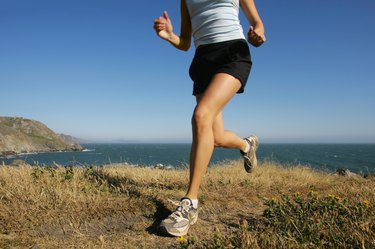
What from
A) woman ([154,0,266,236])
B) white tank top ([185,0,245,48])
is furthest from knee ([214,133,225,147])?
white tank top ([185,0,245,48])

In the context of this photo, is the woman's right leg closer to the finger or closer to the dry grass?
the dry grass

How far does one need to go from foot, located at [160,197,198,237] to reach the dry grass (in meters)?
0.08

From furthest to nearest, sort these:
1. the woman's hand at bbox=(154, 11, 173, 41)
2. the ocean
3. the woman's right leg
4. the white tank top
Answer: the ocean < the woman's right leg < the woman's hand at bbox=(154, 11, 173, 41) < the white tank top

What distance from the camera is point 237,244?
2213 mm

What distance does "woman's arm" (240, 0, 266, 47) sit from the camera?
3209 millimetres

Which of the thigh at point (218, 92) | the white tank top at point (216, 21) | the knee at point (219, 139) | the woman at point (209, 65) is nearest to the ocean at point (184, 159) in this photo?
the knee at point (219, 139)

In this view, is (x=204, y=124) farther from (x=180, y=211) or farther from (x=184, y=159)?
(x=184, y=159)

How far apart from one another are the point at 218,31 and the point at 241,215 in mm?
1926

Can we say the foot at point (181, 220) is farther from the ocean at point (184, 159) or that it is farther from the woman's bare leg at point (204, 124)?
the ocean at point (184, 159)

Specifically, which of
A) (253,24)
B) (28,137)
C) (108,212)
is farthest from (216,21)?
(28,137)

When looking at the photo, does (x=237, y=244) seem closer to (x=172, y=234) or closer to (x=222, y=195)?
(x=172, y=234)

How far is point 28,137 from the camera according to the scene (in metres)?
118

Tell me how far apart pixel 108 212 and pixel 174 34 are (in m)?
2.13

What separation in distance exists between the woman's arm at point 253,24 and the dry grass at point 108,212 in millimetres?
1560
